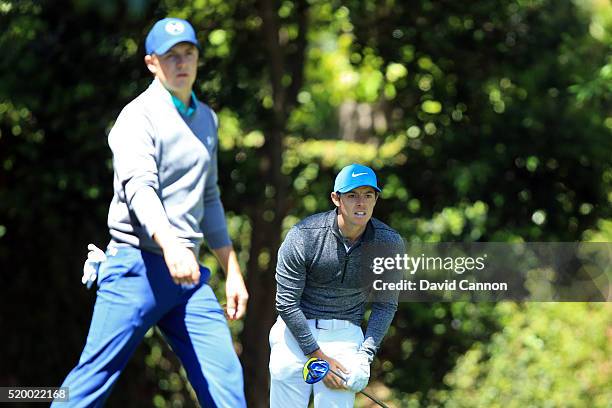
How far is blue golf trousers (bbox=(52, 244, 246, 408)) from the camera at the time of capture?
4.39m

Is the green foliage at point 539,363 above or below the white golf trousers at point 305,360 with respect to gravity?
above

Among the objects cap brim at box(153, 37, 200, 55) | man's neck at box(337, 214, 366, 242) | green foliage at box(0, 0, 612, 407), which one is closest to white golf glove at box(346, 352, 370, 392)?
man's neck at box(337, 214, 366, 242)

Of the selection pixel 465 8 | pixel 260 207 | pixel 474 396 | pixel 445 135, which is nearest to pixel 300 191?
pixel 260 207

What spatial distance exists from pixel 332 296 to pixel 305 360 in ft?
0.88

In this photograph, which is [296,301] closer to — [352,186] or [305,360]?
[305,360]

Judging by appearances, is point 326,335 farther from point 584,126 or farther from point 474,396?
point 474,396

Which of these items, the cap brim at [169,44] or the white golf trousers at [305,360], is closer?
the white golf trousers at [305,360]

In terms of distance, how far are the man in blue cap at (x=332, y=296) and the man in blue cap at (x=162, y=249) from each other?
271 mm

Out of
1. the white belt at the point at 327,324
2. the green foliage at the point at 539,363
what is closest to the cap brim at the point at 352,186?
the white belt at the point at 327,324

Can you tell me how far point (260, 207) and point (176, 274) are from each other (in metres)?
4.02

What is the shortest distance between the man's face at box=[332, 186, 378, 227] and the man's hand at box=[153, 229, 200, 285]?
2.02 feet

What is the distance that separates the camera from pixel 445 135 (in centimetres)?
773

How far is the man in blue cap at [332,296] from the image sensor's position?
4262 mm

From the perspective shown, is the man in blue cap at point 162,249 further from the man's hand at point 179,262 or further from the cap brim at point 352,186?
the cap brim at point 352,186
